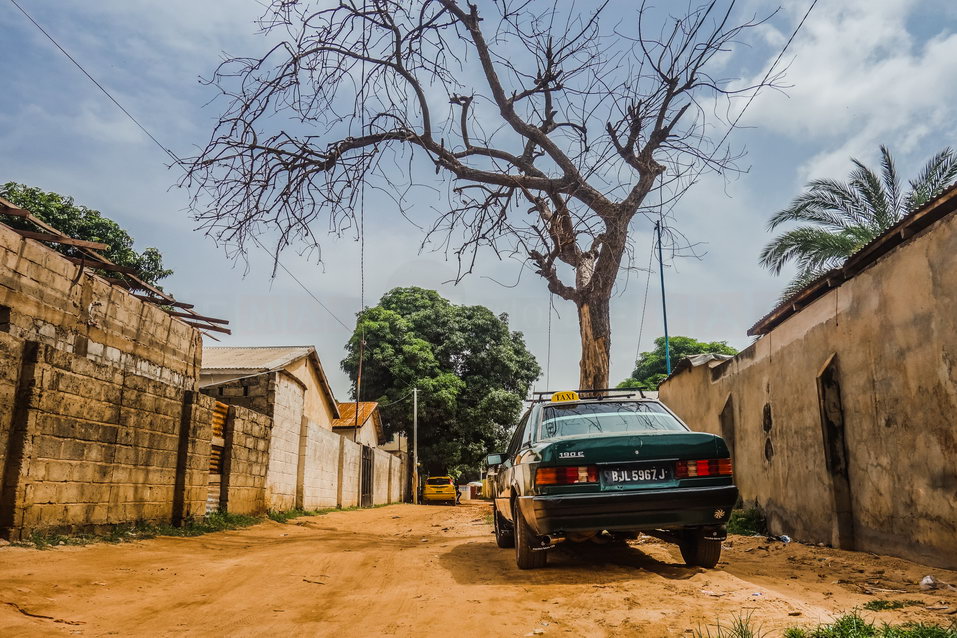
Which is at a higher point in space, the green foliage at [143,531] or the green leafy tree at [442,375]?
the green leafy tree at [442,375]

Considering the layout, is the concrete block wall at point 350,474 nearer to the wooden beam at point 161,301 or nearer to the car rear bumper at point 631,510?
the wooden beam at point 161,301

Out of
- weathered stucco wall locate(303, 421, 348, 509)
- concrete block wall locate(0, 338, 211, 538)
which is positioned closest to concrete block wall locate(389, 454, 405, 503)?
weathered stucco wall locate(303, 421, 348, 509)

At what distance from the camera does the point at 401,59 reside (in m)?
8.78

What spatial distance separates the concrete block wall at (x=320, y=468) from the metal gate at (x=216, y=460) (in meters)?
5.80

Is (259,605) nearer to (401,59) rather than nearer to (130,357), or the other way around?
(401,59)

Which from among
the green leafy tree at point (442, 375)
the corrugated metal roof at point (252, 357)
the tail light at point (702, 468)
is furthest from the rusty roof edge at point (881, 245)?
the green leafy tree at point (442, 375)

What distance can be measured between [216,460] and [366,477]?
1512 centimetres

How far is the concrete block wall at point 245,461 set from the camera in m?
12.3

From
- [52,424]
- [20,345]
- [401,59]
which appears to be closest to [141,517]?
[52,424]

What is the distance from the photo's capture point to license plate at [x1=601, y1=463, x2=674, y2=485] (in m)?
5.11

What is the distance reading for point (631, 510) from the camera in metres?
5.01

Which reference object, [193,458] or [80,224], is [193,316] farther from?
[80,224]

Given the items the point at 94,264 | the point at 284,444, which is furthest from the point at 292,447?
the point at 94,264

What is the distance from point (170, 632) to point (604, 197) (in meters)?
7.71
